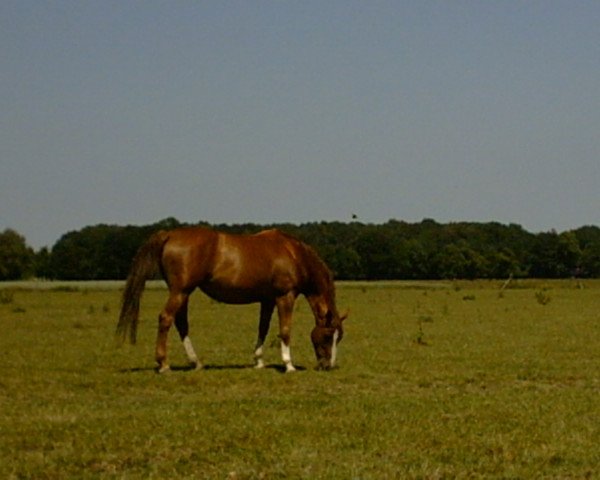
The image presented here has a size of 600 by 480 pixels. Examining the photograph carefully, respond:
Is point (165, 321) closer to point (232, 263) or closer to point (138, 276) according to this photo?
point (138, 276)

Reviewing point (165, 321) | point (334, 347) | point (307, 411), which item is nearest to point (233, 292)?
point (165, 321)

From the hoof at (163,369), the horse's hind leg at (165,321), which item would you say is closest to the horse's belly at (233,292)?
the horse's hind leg at (165,321)

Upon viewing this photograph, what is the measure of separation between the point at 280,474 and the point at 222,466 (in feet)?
1.87

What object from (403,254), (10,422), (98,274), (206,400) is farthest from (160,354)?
(403,254)

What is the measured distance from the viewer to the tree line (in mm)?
98875

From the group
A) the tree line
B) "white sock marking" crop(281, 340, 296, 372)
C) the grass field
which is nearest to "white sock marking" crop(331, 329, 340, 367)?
the grass field

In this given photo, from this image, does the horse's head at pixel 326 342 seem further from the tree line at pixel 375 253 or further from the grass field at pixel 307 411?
the tree line at pixel 375 253

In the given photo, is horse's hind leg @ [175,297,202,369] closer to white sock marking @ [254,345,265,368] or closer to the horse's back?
the horse's back

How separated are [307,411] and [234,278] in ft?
14.6

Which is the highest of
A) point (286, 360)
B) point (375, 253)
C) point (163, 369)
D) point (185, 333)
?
→ point (375, 253)

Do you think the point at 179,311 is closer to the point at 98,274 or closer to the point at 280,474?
the point at 280,474

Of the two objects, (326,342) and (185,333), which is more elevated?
(185,333)

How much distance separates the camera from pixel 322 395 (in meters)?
11.8

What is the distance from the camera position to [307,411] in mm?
10211
